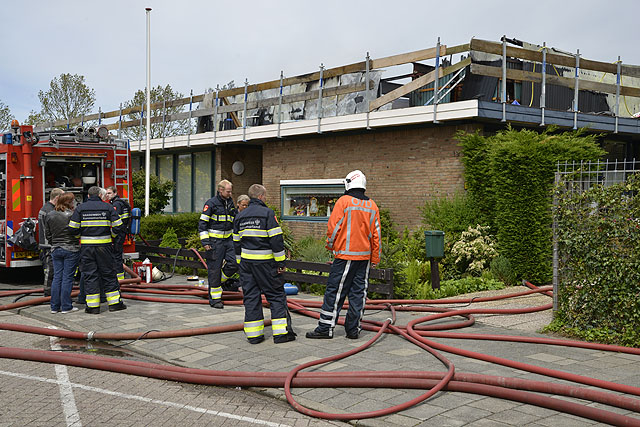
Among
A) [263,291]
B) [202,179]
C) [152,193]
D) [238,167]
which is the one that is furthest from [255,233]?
[202,179]

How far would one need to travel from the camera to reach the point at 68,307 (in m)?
9.16

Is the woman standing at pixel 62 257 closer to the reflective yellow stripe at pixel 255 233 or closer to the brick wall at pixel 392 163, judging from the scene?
the reflective yellow stripe at pixel 255 233

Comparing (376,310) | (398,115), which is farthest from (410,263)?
(398,115)

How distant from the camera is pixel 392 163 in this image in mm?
14523

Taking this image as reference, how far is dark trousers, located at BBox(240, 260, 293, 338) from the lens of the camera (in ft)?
23.5

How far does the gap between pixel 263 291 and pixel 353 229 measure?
1289mm

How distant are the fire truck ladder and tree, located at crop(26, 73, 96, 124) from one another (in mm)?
25351

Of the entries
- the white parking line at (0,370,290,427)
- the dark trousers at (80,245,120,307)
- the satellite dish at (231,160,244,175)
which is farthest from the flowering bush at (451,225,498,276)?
the satellite dish at (231,160,244,175)

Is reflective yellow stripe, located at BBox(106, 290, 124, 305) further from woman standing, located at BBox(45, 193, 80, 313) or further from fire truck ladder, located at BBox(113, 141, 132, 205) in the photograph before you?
fire truck ladder, located at BBox(113, 141, 132, 205)

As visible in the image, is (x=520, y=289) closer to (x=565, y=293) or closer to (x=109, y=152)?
(x=565, y=293)

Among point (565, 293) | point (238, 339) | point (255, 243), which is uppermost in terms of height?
point (255, 243)

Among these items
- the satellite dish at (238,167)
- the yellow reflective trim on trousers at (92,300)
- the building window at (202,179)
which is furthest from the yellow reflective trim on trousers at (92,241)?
the building window at (202,179)

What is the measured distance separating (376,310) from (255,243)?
2681 mm

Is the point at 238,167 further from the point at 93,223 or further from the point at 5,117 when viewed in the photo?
the point at 5,117
